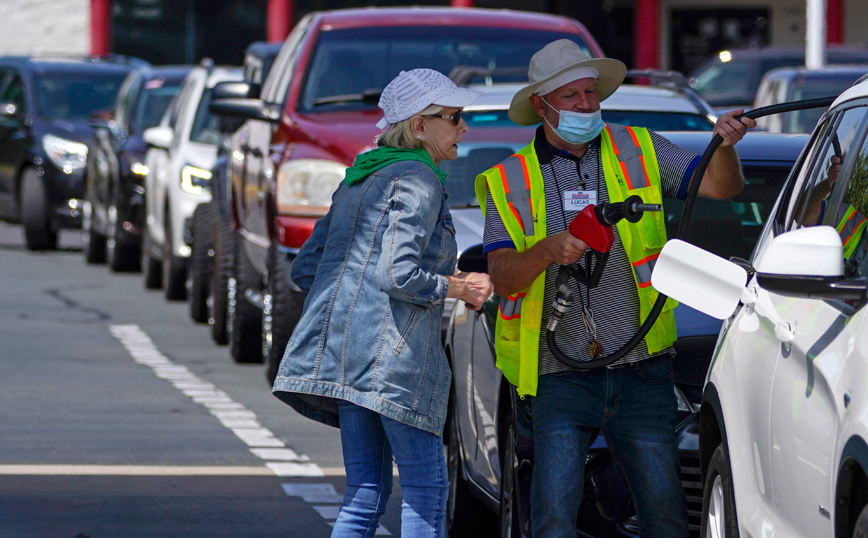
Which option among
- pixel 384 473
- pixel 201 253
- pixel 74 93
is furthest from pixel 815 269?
pixel 74 93

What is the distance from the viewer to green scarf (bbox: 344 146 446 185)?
4727 mm

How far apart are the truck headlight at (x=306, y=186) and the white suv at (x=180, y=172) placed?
4.30 m

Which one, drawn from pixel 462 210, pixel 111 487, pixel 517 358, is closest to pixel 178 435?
pixel 111 487

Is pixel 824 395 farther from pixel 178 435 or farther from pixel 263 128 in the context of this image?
pixel 263 128

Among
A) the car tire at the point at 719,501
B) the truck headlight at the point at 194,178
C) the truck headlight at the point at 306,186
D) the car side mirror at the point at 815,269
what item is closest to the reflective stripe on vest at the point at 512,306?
the car tire at the point at 719,501

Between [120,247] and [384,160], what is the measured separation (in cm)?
1306

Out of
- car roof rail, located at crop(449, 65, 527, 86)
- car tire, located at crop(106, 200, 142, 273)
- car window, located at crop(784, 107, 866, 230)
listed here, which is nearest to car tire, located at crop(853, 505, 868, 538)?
car window, located at crop(784, 107, 866, 230)

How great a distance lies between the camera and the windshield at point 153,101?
1805 cm

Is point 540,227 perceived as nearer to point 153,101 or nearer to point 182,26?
point 153,101

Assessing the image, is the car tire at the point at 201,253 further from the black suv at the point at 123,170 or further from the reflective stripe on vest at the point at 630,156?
the reflective stripe on vest at the point at 630,156

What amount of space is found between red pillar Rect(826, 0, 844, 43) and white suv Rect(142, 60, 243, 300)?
18105 millimetres

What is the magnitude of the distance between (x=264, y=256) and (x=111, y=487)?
10.7 feet

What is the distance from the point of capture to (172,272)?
581 inches

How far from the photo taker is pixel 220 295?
1195 cm
